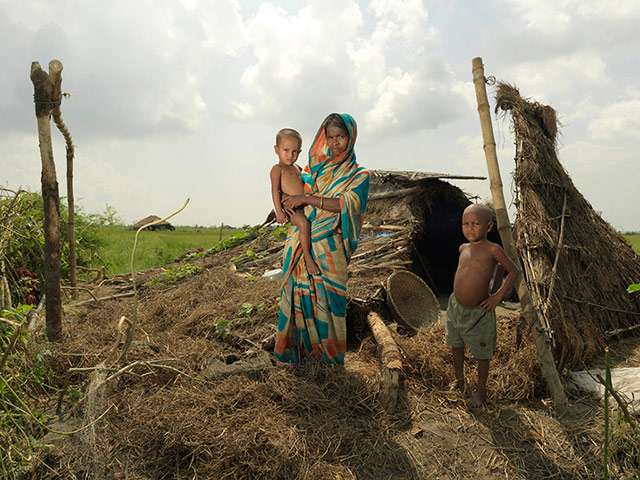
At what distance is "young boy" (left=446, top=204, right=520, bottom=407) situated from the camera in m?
3.42

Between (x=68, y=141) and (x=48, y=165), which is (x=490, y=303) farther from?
(x=68, y=141)

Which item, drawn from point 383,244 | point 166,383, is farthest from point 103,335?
point 383,244

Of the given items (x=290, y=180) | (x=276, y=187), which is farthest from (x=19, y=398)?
(x=290, y=180)

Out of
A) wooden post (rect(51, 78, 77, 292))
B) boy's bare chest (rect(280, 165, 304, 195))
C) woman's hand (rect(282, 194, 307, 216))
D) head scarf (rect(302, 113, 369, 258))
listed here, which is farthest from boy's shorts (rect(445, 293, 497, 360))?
wooden post (rect(51, 78, 77, 292))

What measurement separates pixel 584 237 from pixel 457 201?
340cm

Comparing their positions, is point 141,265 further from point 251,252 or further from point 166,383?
point 166,383

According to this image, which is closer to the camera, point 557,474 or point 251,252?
point 557,474

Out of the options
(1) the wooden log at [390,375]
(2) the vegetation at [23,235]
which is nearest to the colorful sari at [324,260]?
(1) the wooden log at [390,375]

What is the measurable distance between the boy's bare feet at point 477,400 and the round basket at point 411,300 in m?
1.97

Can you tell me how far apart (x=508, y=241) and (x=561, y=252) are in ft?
6.39

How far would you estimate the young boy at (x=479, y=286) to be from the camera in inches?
135

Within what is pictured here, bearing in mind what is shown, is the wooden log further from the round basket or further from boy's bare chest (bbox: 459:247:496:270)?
the round basket

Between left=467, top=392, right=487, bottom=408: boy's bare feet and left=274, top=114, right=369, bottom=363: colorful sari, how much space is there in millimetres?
1223

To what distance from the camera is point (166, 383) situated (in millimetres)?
3791
